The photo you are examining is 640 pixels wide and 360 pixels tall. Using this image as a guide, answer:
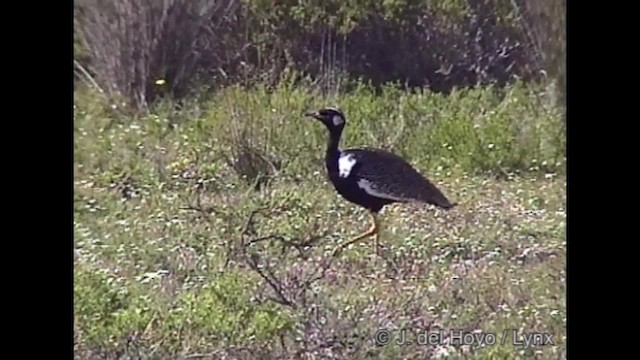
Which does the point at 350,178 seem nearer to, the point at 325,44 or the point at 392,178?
the point at 392,178

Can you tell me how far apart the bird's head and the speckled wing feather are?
0.06 metres

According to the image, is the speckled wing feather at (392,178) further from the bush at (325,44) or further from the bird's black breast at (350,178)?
the bush at (325,44)

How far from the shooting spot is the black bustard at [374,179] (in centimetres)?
276

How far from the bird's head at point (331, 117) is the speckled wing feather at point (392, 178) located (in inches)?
2.3

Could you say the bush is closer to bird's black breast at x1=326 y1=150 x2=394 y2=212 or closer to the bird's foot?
bird's black breast at x1=326 y1=150 x2=394 y2=212

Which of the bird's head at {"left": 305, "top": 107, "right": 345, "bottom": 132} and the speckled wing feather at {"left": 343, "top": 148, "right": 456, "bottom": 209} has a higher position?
the bird's head at {"left": 305, "top": 107, "right": 345, "bottom": 132}

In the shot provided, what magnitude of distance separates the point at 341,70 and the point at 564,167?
1.74ft

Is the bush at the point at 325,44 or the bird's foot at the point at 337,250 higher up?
the bush at the point at 325,44

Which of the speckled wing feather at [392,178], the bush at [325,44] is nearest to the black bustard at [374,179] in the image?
the speckled wing feather at [392,178]

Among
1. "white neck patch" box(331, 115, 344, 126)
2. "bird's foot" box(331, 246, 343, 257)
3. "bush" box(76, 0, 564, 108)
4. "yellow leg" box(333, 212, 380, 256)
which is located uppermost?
"bush" box(76, 0, 564, 108)

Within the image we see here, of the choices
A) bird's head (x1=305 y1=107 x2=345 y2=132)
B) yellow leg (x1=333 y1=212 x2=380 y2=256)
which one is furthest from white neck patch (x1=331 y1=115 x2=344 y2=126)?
yellow leg (x1=333 y1=212 x2=380 y2=256)

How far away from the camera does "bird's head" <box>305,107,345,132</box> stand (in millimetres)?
2744

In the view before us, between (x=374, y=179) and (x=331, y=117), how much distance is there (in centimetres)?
17

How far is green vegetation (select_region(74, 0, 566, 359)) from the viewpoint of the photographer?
8.90 ft
